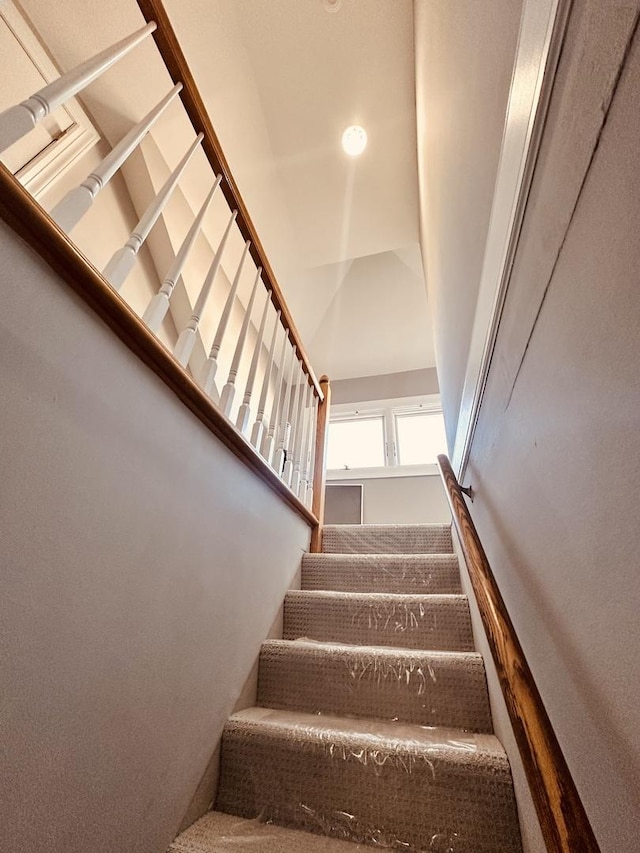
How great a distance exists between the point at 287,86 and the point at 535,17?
2.48 meters

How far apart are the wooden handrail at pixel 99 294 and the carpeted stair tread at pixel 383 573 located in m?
0.95

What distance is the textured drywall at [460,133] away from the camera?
32.4 inches

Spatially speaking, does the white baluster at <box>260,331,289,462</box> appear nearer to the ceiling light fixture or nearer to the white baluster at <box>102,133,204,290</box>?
the white baluster at <box>102,133,204,290</box>

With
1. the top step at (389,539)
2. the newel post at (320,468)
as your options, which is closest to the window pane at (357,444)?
the newel post at (320,468)

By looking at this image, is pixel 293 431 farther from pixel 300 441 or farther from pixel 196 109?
pixel 196 109

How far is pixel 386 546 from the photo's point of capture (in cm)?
210

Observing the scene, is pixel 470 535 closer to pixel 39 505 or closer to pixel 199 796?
pixel 199 796

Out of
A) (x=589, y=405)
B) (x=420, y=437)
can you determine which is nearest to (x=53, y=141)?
(x=589, y=405)

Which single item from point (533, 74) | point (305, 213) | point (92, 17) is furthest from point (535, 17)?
point (305, 213)

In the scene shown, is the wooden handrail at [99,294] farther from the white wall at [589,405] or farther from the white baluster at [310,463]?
the white baluster at [310,463]

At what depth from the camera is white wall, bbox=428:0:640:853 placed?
0.38 metres

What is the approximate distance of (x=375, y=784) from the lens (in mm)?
892

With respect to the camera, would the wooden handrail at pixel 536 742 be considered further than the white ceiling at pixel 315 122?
No

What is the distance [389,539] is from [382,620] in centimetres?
68
